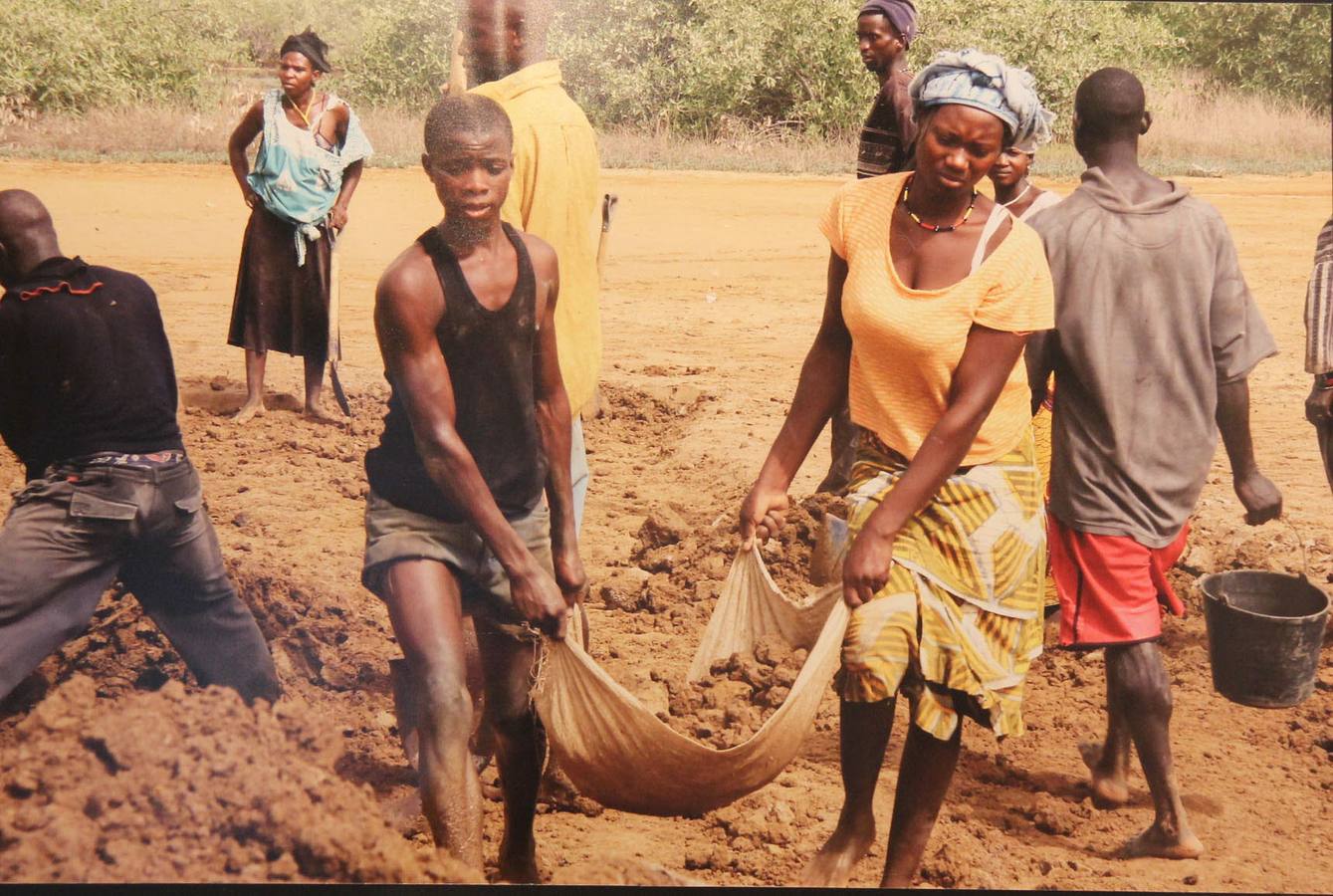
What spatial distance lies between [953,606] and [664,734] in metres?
0.68

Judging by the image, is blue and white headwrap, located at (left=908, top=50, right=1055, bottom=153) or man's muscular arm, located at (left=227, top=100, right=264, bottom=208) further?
man's muscular arm, located at (left=227, top=100, right=264, bottom=208)

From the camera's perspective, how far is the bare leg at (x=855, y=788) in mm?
2881

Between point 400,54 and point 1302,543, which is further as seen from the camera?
point 1302,543

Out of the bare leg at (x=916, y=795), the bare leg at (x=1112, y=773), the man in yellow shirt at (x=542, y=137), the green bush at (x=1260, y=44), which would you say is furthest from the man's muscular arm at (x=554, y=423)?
the green bush at (x=1260, y=44)

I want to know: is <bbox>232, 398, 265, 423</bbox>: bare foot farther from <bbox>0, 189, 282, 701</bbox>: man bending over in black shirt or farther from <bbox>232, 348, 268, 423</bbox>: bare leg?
<bbox>0, 189, 282, 701</bbox>: man bending over in black shirt

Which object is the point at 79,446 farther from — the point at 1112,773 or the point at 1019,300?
the point at 1112,773

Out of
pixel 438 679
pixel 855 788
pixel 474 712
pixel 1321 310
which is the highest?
pixel 1321 310

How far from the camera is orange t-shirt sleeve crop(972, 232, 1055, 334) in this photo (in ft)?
8.89

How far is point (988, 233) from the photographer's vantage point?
Result: 109 inches

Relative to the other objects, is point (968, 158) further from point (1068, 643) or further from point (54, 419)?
point (54, 419)

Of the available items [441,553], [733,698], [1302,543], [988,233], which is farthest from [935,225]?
[1302,543]

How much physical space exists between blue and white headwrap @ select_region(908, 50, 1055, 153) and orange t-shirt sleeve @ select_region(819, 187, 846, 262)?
282 millimetres


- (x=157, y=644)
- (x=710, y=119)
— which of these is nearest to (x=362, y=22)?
(x=710, y=119)

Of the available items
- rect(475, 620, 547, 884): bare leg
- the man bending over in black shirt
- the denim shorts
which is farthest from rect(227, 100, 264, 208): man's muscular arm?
rect(475, 620, 547, 884): bare leg
